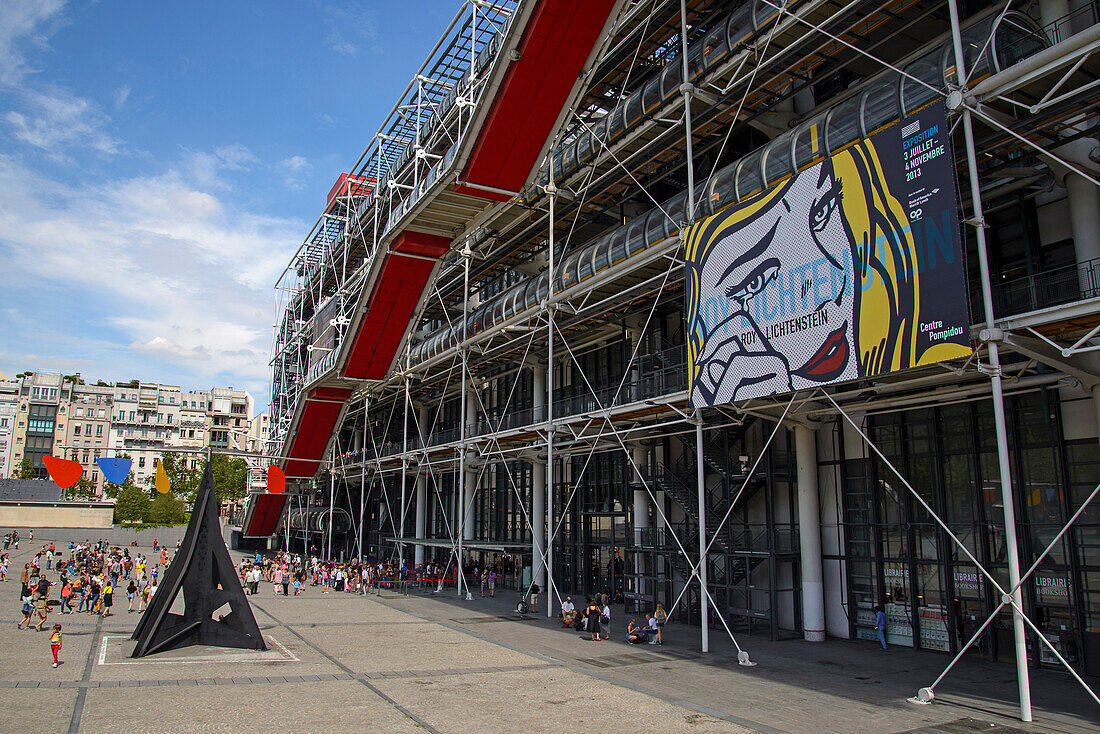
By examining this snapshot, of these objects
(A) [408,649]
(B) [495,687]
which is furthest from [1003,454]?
(A) [408,649]

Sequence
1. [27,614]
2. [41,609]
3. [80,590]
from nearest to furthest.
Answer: [41,609] → [27,614] → [80,590]

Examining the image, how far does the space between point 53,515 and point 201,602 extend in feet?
193

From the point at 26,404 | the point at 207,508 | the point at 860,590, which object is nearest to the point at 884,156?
the point at 860,590

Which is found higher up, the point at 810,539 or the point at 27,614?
the point at 810,539

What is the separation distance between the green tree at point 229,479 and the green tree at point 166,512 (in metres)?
13.3

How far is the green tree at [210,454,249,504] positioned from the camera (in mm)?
91562

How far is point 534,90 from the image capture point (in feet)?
63.5

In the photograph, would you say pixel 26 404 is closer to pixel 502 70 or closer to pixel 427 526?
pixel 427 526

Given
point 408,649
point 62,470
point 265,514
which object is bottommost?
point 408,649

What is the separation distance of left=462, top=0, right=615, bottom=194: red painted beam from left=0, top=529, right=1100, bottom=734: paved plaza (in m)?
12.3

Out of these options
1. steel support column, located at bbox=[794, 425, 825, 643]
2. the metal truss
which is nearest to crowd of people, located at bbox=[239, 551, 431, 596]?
the metal truss

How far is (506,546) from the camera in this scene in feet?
82.4

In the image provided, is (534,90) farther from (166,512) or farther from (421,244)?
(166,512)

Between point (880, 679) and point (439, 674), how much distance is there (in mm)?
7757
